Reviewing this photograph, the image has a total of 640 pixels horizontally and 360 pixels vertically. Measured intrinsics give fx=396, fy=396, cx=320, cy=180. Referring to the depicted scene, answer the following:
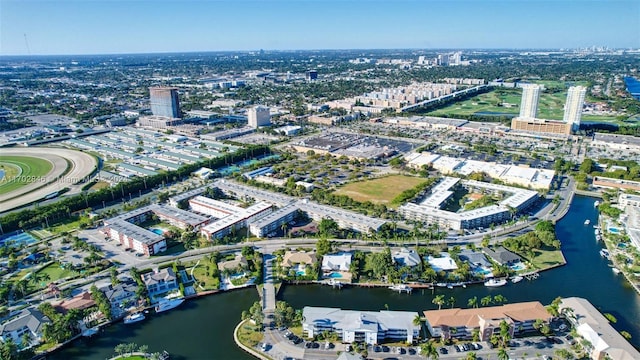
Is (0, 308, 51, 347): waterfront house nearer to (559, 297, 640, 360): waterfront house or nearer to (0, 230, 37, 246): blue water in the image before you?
(0, 230, 37, 246): blue water

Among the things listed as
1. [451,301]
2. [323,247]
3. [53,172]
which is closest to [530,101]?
[323,247]

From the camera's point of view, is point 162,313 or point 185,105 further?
point 185,105

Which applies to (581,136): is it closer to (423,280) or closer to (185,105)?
(423,280)

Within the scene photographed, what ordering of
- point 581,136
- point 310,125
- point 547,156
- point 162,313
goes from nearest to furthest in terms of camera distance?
point 162,313 < point 547,156 < point 581,136 < point 310,125

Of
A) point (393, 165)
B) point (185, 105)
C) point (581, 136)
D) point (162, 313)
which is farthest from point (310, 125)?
point (162, 313)

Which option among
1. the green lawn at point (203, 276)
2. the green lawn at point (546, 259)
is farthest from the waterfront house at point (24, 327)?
the green lawn at point (546, 259)

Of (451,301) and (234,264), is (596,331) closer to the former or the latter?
(451,301)
